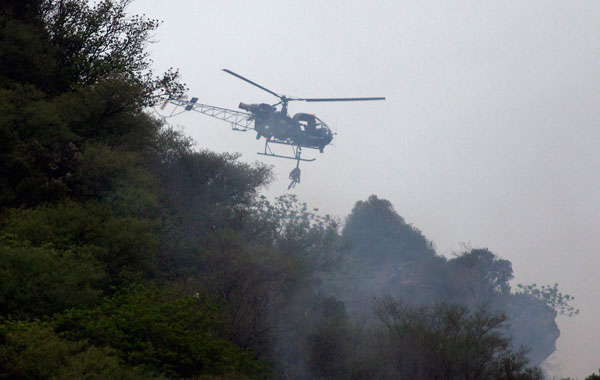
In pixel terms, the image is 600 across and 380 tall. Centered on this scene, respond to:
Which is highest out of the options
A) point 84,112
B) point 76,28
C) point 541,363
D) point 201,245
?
point 76,28

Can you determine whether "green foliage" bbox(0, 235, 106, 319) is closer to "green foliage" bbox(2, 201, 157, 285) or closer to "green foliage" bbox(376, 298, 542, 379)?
"green foliage" bbox(2, 201, 157, 285)

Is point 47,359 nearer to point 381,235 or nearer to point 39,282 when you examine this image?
point 39,282

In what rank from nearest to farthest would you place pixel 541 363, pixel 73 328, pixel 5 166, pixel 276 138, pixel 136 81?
1. pixel 73 328
2. pixel 5 166
3. pixel 136 81
4. pixel 276 138
5. pixel 541 363

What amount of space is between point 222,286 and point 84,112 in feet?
30.2

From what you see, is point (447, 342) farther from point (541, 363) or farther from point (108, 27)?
point (541, 363)

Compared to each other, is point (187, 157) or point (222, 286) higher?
point (187, 157)

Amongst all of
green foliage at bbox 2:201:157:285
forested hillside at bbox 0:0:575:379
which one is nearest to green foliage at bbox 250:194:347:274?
forested hillside at bbox 0:0:575:379

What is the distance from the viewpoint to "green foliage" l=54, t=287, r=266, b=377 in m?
14.1

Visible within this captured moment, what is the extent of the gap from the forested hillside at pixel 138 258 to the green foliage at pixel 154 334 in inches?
2.1

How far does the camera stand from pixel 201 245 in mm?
32281

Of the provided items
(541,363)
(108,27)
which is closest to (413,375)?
(108,27)

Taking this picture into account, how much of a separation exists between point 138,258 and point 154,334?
6.53m

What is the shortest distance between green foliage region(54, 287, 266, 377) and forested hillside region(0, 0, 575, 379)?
0.17ft

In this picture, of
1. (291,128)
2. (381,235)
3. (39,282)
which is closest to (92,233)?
(39,282)
